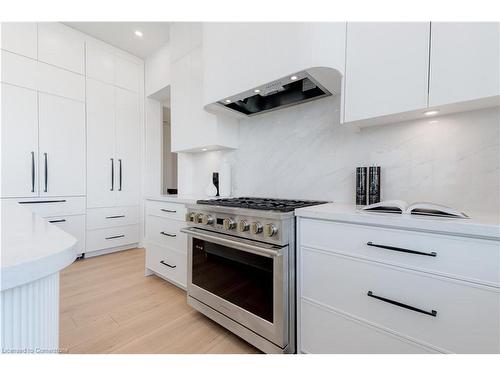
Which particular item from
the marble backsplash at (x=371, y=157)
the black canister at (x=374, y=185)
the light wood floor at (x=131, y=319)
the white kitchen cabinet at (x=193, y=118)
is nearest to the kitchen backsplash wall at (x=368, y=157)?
the marble backsplash at (x=371, y=157)

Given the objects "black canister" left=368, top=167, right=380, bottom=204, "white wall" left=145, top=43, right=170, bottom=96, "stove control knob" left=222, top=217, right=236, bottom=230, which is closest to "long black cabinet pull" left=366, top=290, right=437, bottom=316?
"black canister" left=368, top=167, right=380, bottom=204

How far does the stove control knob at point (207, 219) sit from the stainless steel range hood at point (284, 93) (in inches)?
35.2

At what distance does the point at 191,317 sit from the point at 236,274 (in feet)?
2.09

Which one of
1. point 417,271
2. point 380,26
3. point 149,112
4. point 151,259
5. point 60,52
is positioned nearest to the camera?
point 417,271

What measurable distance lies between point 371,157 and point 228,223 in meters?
1.03

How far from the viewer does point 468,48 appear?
3.06ft

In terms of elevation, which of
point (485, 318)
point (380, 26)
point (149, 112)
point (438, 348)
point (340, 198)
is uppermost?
point (149, 112)

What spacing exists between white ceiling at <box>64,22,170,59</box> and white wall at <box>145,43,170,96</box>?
0.10 m

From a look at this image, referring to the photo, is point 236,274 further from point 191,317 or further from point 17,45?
point 17,45

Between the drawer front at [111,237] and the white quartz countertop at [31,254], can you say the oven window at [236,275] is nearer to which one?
the white quartz countertop at [31,254]

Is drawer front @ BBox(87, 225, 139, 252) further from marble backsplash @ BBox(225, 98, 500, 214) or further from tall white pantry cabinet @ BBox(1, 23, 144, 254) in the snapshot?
marble backsplash @ BBox(225, 98, 500, 214)

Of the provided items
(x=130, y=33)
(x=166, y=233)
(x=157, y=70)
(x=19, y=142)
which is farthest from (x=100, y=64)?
(x=166, y=233)

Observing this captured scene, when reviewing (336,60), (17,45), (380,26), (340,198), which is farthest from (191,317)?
(17,45)

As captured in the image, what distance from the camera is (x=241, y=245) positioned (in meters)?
1.33
